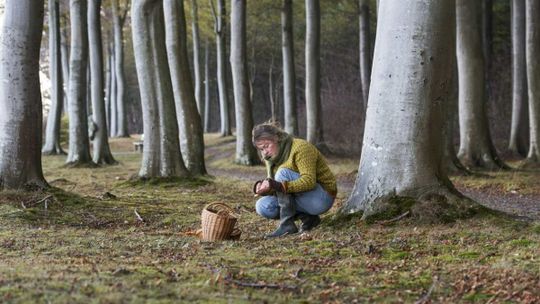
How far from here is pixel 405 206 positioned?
7.53 meters

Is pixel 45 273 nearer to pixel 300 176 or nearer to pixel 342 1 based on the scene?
pixel 300 176

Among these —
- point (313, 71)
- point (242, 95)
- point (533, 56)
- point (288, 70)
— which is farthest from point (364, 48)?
point (533, 56)

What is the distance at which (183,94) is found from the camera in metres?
15.9

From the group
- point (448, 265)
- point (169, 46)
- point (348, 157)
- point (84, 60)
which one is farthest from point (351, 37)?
point (448, 265)

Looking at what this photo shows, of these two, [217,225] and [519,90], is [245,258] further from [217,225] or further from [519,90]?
[519,90]

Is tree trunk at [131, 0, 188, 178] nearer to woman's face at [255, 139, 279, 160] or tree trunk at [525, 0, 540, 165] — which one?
woman's face at [255, 139, 279, 160]

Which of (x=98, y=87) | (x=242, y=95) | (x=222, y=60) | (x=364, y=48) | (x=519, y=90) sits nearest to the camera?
(x=519, y=90)

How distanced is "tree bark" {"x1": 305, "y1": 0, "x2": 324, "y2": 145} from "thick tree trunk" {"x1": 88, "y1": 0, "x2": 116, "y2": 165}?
257 inches

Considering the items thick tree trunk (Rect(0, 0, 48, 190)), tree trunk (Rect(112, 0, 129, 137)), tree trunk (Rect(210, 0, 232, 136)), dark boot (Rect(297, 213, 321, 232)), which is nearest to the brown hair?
dark boot (Rect(297, 213, 321, 232))

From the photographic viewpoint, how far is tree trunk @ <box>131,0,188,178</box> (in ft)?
47.2

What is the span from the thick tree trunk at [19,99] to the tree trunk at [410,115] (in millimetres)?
4965

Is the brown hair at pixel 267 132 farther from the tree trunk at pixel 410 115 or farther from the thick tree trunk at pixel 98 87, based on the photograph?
the thick tree trunk at pixel 98 87

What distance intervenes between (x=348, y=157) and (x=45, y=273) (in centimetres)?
1928

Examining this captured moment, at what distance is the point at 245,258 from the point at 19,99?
219 inches
